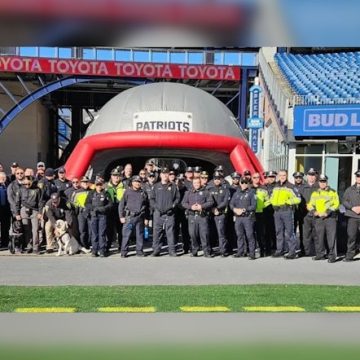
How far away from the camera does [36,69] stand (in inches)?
938

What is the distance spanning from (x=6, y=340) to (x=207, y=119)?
9739 mm

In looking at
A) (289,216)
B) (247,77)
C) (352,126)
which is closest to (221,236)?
(289,216)

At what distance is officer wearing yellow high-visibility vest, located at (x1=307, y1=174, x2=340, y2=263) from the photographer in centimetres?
830

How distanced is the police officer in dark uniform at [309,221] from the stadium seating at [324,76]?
235 inches

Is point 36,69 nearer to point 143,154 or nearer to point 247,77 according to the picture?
point 247,77

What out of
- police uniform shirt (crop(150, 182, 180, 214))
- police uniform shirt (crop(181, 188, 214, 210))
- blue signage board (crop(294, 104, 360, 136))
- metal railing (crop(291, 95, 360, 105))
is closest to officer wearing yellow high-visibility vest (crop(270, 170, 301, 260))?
police uniform shirt (crop(181, 188, 214, 210))

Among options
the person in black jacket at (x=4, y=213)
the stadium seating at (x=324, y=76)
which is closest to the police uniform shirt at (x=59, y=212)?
the person in black jacket at (x=4, y=213)

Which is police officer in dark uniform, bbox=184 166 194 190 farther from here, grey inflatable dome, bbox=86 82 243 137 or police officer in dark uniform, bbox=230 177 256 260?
police officer in dark uniform, bbox=230 177 256 260

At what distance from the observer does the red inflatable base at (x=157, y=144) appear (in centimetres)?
1000

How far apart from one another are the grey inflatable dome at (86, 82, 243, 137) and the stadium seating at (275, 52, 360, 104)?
5.01 metres

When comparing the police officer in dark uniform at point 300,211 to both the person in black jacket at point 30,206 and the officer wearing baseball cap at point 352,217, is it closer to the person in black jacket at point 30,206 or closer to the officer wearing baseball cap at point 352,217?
the officer wearing baseball cap at point 352,217

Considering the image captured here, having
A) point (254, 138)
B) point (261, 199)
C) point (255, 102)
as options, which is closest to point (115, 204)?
point (261, 199)

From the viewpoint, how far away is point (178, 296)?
5.41 m

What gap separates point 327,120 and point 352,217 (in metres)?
6.09
